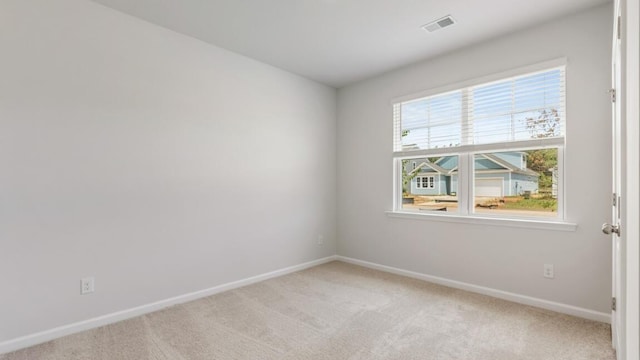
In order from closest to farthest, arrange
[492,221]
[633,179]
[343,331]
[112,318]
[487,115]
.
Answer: [633,179]
[343,331]
[112,318]
[492,221]
[487,115]

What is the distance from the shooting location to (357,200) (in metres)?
4.53

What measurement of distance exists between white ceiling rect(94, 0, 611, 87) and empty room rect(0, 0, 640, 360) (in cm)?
2

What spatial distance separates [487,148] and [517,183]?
0.46 metres

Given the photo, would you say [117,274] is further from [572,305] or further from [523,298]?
[572,305]

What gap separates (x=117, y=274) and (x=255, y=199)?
5.10 feet

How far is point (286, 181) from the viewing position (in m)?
4.12

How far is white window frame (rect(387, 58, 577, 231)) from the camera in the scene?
2857mm

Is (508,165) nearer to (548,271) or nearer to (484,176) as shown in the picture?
(484,176)

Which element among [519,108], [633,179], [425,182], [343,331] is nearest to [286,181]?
[425,182]

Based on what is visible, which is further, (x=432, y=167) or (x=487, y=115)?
(x=432, y=167)

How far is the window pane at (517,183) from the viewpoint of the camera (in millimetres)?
2967

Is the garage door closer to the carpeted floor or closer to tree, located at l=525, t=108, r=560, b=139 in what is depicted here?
tree, located at l=525, t=108, r=560, b=139

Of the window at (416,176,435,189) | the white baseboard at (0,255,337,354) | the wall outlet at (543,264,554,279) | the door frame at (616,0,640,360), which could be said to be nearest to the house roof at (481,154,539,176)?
the window at (416,176,435,189)

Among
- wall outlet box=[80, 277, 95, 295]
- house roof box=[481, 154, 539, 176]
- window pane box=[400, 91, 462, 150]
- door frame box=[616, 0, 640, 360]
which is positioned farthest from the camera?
window pane box=[400, 91, 462, 150]
